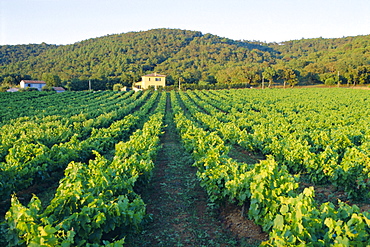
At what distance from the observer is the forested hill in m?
78.5

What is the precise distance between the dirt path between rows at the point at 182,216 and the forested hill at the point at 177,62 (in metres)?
71.2

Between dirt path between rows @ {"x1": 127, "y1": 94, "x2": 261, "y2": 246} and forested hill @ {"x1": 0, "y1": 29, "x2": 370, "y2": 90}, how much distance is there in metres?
71.2

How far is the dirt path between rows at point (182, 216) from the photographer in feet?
19.7

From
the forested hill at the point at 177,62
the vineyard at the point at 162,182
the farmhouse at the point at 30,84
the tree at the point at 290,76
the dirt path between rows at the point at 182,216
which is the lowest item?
the dirt path between rows at the point at 182,216

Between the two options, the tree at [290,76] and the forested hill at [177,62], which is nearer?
the tree at [290,76]

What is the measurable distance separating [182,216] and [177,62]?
410 feet

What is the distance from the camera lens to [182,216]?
7113 millimetres

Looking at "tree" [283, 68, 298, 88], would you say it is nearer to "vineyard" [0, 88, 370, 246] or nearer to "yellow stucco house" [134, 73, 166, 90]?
"yellow stucco house" [134, 73, 166, 90]

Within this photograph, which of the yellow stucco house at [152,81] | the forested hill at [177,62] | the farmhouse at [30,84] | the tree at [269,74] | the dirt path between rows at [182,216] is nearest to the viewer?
the dirt path between rows at [182,216]

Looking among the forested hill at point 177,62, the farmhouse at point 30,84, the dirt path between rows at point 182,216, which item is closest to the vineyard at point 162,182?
the dirt path between rows at point 182,216

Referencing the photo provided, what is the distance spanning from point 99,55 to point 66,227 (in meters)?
138

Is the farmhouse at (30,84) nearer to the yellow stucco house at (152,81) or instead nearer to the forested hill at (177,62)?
the forested hill at (177,62)

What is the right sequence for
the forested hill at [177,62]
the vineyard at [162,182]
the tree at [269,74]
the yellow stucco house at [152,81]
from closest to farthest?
the vineyard at [162,182] < the tree at [269,74] < the forested hill at [177,62] < the yellow stucco house at [152,81]

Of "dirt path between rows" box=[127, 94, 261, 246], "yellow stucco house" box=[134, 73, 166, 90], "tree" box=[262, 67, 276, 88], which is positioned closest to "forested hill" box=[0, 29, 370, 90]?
"tree" box=[262, 67, 276, 88]
